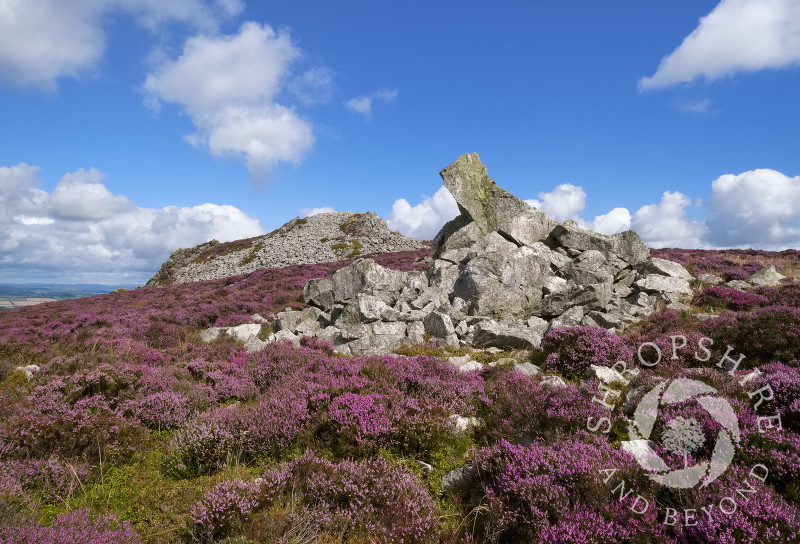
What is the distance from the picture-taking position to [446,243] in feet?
74.7

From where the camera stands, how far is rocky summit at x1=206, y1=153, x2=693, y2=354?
14.3m

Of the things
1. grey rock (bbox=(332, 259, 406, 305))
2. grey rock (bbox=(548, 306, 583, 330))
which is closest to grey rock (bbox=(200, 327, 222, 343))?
grey rock (bbox=(332, 259, 406, 305))

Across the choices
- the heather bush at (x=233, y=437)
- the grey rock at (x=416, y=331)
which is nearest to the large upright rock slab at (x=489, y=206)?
the grey rock at (x=416, y=331)

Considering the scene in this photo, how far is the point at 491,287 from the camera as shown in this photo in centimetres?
1653

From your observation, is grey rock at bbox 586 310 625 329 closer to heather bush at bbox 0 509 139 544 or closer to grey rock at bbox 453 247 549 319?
grey rock at bbox 453 247 549 319

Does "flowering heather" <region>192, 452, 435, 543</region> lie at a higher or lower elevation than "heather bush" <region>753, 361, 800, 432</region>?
lower

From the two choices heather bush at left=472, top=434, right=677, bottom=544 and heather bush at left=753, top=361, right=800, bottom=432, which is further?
heather bush at left=753, top=361, right=800, bottom=432

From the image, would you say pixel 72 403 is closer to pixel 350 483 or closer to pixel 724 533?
pixel 350 483

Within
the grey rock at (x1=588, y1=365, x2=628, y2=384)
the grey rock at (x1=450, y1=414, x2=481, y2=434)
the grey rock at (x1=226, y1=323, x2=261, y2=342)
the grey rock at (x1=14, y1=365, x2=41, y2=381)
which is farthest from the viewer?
the grey rock at (x1=226, y1=323, x2=261, y2=342)

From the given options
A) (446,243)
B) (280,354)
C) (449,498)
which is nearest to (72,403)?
(280,354)

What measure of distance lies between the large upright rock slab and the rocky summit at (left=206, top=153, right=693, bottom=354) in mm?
62

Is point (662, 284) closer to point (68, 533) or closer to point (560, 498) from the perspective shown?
point (560, 498)

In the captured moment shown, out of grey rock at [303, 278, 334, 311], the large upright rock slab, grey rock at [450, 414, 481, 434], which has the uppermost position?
the large upright rock slab

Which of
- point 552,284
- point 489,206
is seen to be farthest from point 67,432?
point 489,206
